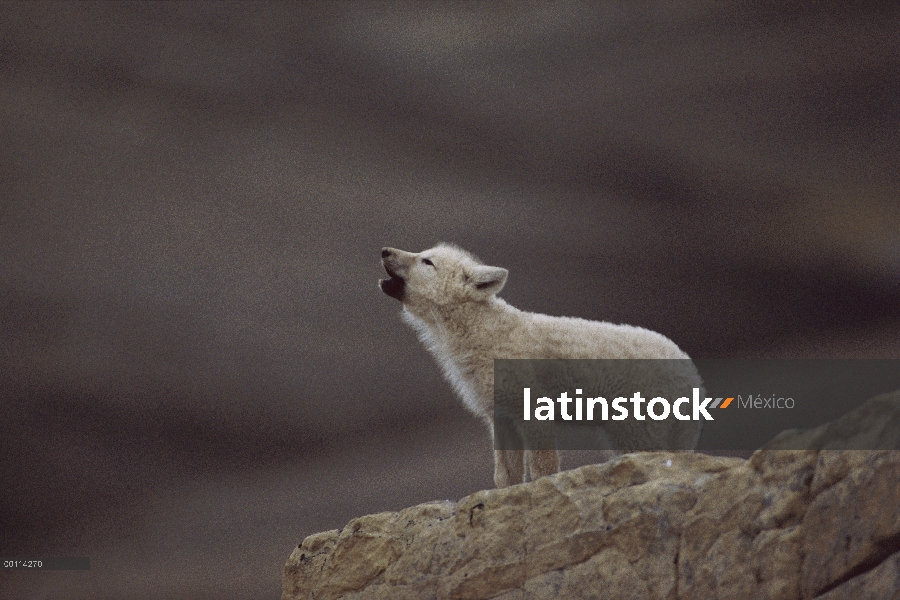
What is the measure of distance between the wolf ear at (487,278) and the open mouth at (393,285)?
0.44 m

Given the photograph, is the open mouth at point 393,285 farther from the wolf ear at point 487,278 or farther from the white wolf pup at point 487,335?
the wolf ear at point 487,278

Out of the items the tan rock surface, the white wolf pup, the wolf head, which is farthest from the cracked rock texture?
the wolf head

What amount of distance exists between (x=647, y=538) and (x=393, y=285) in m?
2.24

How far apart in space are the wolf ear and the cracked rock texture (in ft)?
4.20

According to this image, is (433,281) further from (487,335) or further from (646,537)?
(646,537)

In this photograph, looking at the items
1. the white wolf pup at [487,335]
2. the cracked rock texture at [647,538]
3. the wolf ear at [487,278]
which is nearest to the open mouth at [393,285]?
the white wolf pup at [487,335]

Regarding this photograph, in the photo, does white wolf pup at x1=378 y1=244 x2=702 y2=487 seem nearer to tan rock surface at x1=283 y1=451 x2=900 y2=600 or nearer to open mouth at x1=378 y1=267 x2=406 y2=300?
open mouth at x1=378 y1=267 x2=406 y2=300

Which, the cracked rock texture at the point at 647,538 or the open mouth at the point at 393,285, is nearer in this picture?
the cracked rock texture at the point at 647,538

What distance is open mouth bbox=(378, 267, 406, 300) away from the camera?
17.7 feet

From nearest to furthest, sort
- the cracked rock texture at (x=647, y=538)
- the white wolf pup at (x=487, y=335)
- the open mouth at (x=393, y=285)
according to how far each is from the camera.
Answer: the cracked rock texture at (x=647, y=538), the white wolf pup at (x=487, y=335), the open mouth at (x=393, y=285)

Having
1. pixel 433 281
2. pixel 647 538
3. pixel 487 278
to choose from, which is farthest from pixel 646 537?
pixel 433 281

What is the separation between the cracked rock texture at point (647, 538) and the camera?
3318mm

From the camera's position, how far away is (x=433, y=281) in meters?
5.37

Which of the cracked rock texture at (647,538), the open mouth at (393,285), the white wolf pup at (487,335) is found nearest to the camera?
the cracked rock texture at (647,538)
